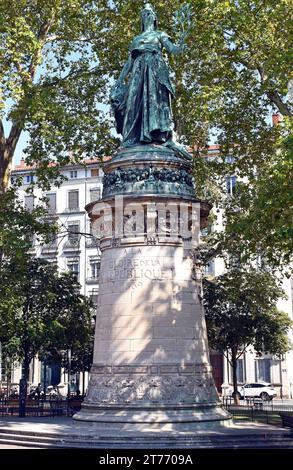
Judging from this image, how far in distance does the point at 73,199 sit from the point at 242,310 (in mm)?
25369

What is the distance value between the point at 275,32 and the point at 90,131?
825 centimetres

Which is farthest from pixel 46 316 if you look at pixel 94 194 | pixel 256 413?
pixel 94 194

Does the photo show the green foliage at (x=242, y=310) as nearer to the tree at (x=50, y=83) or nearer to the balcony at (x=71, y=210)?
the tree at (x=50, y=83)

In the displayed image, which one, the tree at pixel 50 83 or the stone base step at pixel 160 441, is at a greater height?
the tree at pixel 50 83

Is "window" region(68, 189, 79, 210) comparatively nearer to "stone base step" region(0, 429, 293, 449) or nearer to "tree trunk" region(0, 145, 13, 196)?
"tree trunk" region(0, 145, 13, 196)

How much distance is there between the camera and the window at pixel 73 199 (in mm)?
53594

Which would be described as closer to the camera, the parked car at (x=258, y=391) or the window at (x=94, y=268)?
the parked car at (x=258, y=391)

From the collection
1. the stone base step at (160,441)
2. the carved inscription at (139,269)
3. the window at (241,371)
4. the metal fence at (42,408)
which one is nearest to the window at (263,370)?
the window at (241,371)

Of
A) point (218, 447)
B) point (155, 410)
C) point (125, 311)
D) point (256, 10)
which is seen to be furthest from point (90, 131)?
point (218, 447)

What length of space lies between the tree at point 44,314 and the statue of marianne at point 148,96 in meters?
12.2

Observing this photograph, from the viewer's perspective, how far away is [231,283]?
2938cm

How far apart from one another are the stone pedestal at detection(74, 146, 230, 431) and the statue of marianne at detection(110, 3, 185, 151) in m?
0.70

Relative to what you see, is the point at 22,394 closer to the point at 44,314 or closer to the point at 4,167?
the point at 44,314
